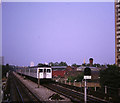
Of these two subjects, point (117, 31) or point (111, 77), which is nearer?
point (111, 77)

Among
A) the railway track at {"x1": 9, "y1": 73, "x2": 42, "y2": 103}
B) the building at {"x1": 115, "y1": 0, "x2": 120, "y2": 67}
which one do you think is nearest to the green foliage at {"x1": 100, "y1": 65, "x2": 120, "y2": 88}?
the railway track at {"x1": 9, "y1": 73, "x2": 42, "y2": 103}

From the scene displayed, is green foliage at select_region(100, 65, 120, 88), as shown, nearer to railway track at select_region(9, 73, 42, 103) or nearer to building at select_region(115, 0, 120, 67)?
railway track at select_region(9, 73, 42, 103)

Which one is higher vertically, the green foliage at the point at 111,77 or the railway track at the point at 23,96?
the green foliage at the point at 111,77

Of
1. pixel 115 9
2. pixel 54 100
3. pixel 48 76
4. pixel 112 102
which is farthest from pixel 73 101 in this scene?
pixel 115 9

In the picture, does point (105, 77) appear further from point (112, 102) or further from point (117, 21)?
point (117, 21)

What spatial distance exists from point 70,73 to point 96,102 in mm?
31713

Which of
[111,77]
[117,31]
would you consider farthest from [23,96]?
[117,31]

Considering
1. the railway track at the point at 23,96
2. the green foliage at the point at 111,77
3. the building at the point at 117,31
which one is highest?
the building at the point at 117,31

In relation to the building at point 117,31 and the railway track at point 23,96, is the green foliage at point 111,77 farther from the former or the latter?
the building at point 117,31

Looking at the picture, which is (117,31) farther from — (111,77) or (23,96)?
(23,96)

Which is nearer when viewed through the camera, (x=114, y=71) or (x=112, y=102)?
(x=112, y=102)

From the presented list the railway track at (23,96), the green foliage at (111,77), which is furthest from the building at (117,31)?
the railway track at (23,96)

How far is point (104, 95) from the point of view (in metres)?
13.0

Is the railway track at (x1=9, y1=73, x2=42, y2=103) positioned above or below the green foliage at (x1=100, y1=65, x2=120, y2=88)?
below
